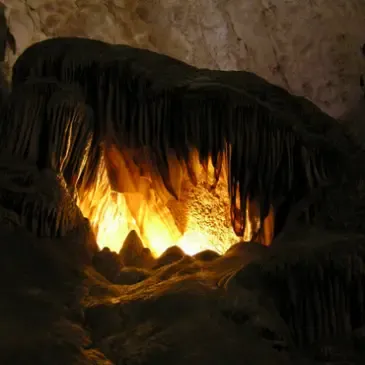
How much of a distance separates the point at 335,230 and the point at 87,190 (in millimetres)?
1899

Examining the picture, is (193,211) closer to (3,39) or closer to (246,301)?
(246,301)

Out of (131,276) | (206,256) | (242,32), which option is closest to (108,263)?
(131,276)

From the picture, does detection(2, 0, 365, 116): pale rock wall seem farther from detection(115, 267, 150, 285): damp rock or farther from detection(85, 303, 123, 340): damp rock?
detection(85, 303, 123, 340): damp rock

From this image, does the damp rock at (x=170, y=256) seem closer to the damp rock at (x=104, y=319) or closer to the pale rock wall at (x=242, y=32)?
the damp rock at (x=104, y=319)

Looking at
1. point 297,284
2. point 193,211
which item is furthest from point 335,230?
point 193,211

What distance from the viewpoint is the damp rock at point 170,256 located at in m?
4.19

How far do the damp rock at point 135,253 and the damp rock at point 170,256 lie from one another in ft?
0.30

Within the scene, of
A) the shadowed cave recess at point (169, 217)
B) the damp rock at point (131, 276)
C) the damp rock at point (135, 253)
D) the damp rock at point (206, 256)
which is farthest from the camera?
the damp rock at point (135, 253)

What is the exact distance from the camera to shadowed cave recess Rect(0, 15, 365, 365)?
3145 mm

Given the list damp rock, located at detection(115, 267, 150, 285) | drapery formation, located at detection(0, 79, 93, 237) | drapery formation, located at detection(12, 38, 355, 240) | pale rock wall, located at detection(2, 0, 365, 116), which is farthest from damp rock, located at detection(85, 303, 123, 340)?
pale rock wall, located at detection(2, 0, 365, 116)

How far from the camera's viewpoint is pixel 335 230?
3.82 metres

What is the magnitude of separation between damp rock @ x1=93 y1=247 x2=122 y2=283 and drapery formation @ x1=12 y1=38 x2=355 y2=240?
73 centimetres

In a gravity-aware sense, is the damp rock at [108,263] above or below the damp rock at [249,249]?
below

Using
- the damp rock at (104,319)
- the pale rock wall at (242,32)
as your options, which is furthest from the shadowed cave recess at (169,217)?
the pale rock wall at (242,32)
